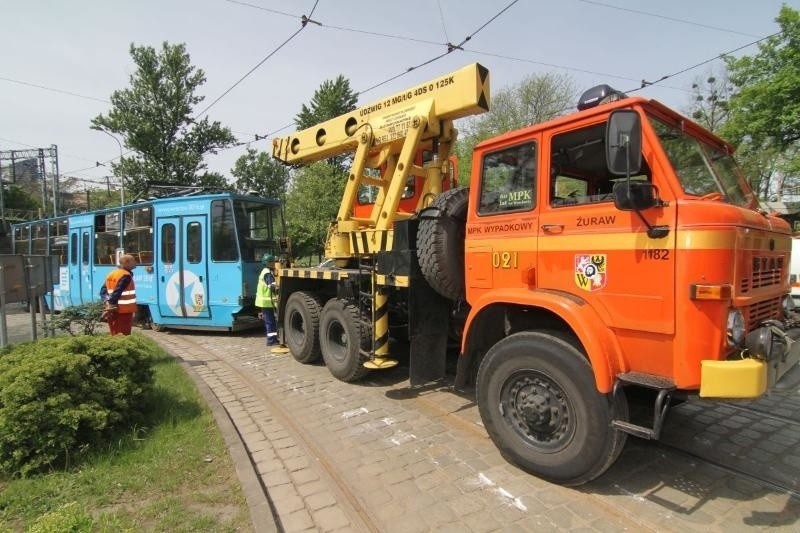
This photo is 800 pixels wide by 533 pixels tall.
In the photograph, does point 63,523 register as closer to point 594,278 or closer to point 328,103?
point 594,278

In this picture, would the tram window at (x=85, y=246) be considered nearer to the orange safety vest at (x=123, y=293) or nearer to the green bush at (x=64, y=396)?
the orange safety vest at (x=123, y=293)

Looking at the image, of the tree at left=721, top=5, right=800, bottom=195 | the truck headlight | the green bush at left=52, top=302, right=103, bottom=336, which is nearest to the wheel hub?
the truck headlight

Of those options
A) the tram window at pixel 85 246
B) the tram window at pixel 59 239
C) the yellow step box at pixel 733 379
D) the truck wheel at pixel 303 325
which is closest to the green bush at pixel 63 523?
the yellow step box at pixel 733 379

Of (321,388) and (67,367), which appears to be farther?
(321,388)

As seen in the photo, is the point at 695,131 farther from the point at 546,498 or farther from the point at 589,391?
the point at 546,498

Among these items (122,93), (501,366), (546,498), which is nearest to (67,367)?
(501,366)

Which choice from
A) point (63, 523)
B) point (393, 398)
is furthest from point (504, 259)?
point (63, 523)

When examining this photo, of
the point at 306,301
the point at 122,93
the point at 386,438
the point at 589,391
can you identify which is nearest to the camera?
the point at 589,391

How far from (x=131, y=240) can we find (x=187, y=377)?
21.1 ft

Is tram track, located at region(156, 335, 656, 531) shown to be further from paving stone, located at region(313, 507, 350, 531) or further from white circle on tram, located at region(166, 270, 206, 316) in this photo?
white circle on tram, located at region(166, 270, 206, 316)

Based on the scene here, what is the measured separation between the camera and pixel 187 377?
6.41m

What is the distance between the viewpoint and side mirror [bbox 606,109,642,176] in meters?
3.01

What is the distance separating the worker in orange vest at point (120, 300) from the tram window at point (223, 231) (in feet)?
7.90

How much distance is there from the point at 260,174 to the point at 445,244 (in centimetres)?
3919
